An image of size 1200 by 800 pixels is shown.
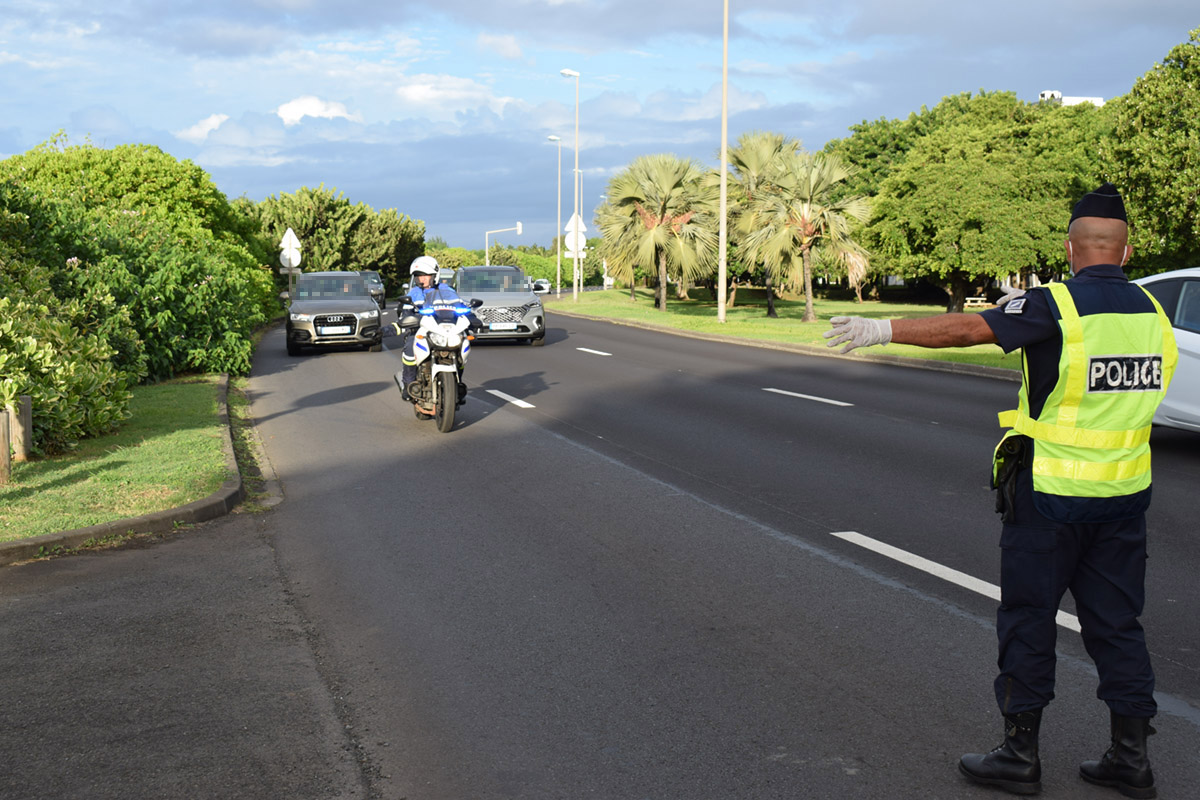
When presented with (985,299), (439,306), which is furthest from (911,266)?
(439,306)

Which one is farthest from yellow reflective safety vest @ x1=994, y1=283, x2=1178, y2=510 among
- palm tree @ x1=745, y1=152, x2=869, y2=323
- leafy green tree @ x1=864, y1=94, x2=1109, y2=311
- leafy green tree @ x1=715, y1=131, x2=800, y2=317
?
leafy green tree @ x1=715, y1=131, x2=800, y2=317

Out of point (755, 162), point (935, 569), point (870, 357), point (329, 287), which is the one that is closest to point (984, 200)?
point (755, 162)

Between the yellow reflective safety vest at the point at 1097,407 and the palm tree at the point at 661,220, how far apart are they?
42.8 metres

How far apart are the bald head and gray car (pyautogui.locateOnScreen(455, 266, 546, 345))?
2045 cm

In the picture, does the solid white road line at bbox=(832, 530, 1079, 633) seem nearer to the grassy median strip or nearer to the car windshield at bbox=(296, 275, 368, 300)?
the grassy median strip

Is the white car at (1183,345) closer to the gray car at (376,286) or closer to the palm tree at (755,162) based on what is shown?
the gray car at (376,286)

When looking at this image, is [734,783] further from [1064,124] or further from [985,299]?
[985,299]

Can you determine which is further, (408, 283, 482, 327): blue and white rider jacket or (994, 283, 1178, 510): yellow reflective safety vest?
(408, 283, 482, 327): blue and white rider jacket

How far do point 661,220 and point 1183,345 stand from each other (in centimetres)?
3886

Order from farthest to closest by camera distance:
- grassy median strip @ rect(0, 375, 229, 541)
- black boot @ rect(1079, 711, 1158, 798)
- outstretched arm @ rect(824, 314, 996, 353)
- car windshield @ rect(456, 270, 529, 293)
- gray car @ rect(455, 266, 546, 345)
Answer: car windshield @ rect(456, 270, 529, 293) → gray car @ rect(455, 266, 546, 345) → grassy median strip @ rect(0, 375, 229, 541) → outstretched arm @ rect(824, 314, 996, 353) → black boot @ rect(1079, 711, 1158, 798)

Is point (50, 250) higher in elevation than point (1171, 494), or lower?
higher

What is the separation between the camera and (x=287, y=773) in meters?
3.68

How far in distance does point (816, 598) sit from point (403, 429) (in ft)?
24.1

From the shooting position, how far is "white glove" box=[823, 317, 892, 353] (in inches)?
148
